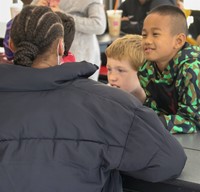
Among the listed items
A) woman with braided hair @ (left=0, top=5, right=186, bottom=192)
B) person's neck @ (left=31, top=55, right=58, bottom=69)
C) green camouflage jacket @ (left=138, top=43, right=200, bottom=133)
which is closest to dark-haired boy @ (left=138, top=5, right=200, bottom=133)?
green camouflage jacket @ (left=138, top=43, right=200, bottom=133)

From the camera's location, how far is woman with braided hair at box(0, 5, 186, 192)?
0.98m

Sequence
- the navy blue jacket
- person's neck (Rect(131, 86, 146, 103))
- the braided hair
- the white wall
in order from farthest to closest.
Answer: the white wall, person's neck (Rect(131, 86, 146, 103)), the braided hair, the navy blue jacket

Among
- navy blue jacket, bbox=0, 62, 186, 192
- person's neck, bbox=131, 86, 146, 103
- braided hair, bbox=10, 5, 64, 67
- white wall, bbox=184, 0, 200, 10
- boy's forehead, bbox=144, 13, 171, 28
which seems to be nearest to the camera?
navy blue jacket, bbox=0, 62, 186, 192

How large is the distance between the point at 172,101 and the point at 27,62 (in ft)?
2.18

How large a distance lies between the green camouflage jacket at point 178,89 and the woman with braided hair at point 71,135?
364mm

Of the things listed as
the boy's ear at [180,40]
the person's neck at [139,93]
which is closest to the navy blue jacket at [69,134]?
the boy's ear at [180,40]

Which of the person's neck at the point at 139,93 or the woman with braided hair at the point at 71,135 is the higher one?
the woman with braided hair at the point at 71,135

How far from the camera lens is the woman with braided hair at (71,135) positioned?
0.98 metres

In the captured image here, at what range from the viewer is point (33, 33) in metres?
1.11

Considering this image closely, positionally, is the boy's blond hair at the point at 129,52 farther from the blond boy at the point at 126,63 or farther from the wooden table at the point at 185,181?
the wooden table at the point at 185,181

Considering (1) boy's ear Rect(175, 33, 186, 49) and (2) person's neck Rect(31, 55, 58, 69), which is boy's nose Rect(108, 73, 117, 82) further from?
(2) person's neck Rect(31, 55, 58, 69)

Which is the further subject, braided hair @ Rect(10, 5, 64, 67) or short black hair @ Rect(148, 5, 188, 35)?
short black hair @ Rect(148, 5, 188, 35)

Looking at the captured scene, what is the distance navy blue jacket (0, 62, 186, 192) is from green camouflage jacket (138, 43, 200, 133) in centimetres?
39

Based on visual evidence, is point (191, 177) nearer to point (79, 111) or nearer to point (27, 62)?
point (79, 111)
